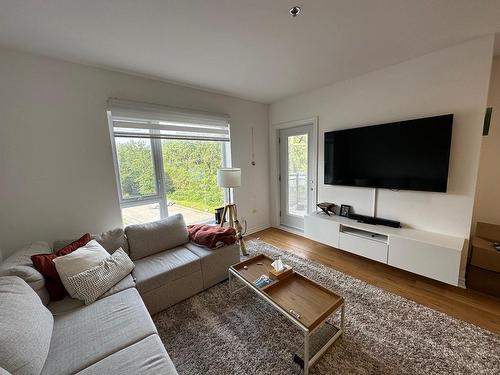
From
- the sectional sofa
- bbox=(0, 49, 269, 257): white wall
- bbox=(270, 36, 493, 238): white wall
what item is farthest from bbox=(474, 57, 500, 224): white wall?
bbox=(0, 49, 269, 257): white wall

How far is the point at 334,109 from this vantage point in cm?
304

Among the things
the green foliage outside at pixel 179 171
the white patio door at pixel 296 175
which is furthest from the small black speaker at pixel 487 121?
the green foliage outside at pixel 179 171

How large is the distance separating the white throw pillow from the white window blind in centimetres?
142

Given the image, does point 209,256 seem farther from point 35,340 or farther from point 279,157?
point 279,157

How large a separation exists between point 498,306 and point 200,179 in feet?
12.0

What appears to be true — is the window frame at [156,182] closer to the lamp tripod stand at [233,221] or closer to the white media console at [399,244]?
the lamp tripod stand at [233,221]

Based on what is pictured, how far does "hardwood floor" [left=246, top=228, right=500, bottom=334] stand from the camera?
1.81 metres

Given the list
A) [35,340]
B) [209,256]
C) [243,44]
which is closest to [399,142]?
[243,44]

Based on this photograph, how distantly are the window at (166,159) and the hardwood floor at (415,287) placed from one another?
1.65 m

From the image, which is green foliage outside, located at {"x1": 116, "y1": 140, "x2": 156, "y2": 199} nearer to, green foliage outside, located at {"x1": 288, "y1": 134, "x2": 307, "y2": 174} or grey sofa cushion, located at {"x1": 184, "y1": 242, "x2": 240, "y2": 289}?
grey sofa cushion, located at {"x1": 184, "y1": 242, "x2": 240, "y2": 289}

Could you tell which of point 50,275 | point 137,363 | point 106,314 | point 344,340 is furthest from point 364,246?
point 50,275

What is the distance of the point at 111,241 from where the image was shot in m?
2.07

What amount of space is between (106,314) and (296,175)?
3.22m

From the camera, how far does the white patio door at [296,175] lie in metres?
3.56
